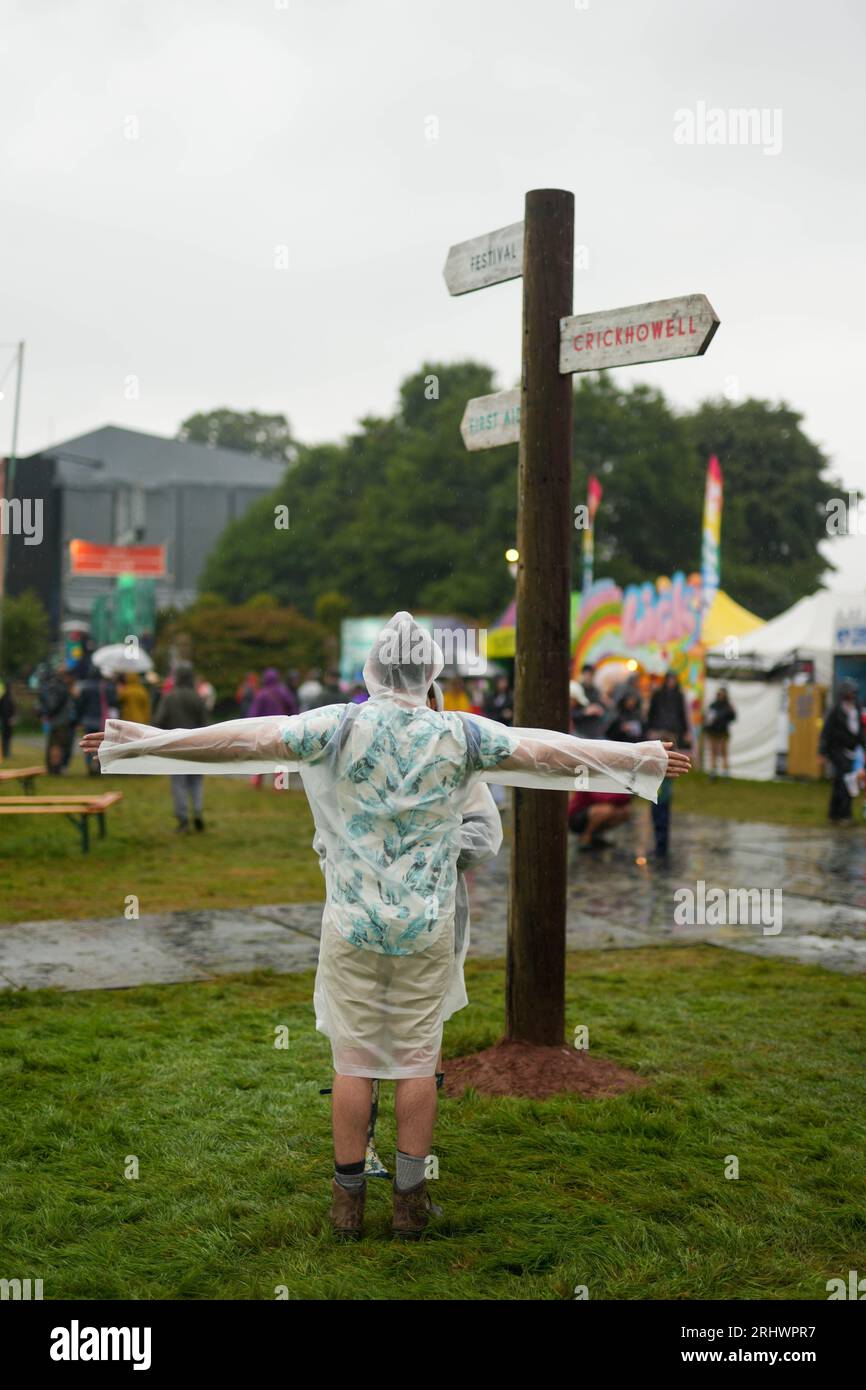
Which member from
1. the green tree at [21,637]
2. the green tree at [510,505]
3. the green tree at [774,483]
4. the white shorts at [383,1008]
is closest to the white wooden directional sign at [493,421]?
the white shorts at [383,1008]

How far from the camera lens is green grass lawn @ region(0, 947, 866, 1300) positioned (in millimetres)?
3732

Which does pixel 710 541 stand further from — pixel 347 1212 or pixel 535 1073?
pixel 347 1212

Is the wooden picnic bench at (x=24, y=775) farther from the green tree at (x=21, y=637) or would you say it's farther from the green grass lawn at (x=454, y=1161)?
the green tree at (x=21, y=637)

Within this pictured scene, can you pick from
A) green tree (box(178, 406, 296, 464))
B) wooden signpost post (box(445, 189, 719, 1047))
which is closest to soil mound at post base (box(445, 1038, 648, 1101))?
wooden signpost post (box(445, 189, 719, 1047))

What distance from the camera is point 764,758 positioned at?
2509cm

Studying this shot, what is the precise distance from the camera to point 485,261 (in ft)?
19.7

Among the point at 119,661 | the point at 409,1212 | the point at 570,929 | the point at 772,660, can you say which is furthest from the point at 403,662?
the point at 772,660

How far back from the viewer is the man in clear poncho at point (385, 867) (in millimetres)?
4000

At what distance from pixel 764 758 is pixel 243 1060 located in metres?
20.5

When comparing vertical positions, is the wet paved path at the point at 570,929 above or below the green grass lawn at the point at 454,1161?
below

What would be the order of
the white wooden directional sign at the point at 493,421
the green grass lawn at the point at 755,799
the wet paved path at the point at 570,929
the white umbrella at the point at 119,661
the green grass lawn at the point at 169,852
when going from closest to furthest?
the white wooden directional sign at the point at 493,421 → the wet paved path at the point at 570,929 → the green grass lawn at the point at 169,852 → the green grass lawn at the point at 755,799 → the white umbrella at the point at 119,661

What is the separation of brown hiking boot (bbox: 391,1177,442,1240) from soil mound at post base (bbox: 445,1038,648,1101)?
53.0 inches
